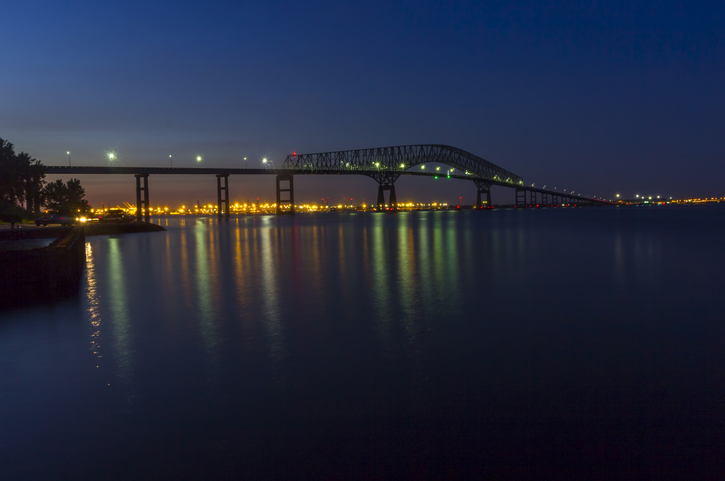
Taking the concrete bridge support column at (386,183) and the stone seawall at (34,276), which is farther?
the concrete bridge support column at (386,183)

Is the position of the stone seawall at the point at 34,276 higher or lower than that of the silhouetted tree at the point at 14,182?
lower

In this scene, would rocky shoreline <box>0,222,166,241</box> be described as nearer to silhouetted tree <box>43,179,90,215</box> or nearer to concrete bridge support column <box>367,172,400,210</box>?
silhouetted tree <box>43,179,90,215</box>

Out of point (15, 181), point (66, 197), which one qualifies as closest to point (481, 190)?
point (66, 197)

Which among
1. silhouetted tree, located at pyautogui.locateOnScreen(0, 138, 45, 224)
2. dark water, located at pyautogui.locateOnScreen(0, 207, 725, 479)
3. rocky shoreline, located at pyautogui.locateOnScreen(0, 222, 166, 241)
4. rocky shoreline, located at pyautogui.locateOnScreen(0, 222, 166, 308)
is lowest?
dark water, located at pyautogui.locateOnScreen(0, 207, 725, 479)

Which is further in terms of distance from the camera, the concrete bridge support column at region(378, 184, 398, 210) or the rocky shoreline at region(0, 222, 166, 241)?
the concrete bridge support column at region(378, 184, 398, 210)

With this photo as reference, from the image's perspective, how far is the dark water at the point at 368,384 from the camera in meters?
5.21

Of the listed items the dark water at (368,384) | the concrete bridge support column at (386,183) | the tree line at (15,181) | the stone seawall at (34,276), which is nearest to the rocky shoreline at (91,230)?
the tree line at (15,181)

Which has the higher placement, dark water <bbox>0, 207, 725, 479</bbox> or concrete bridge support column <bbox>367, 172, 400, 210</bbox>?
concrete bridge support column <bbox>367, 172, 400, 210</bbox>

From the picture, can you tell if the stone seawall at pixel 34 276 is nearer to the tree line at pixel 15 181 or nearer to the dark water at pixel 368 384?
the dark water at pixel 368 384

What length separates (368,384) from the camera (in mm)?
7113

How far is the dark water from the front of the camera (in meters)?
5.21

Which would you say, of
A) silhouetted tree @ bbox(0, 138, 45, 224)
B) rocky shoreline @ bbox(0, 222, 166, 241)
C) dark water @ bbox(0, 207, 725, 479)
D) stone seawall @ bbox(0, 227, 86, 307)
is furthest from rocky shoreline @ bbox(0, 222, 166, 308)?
silhouetted tree @ bbox(0, 138, 45, 224)

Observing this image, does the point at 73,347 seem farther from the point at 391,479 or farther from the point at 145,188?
the point at 145,188

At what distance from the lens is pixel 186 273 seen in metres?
20.9
